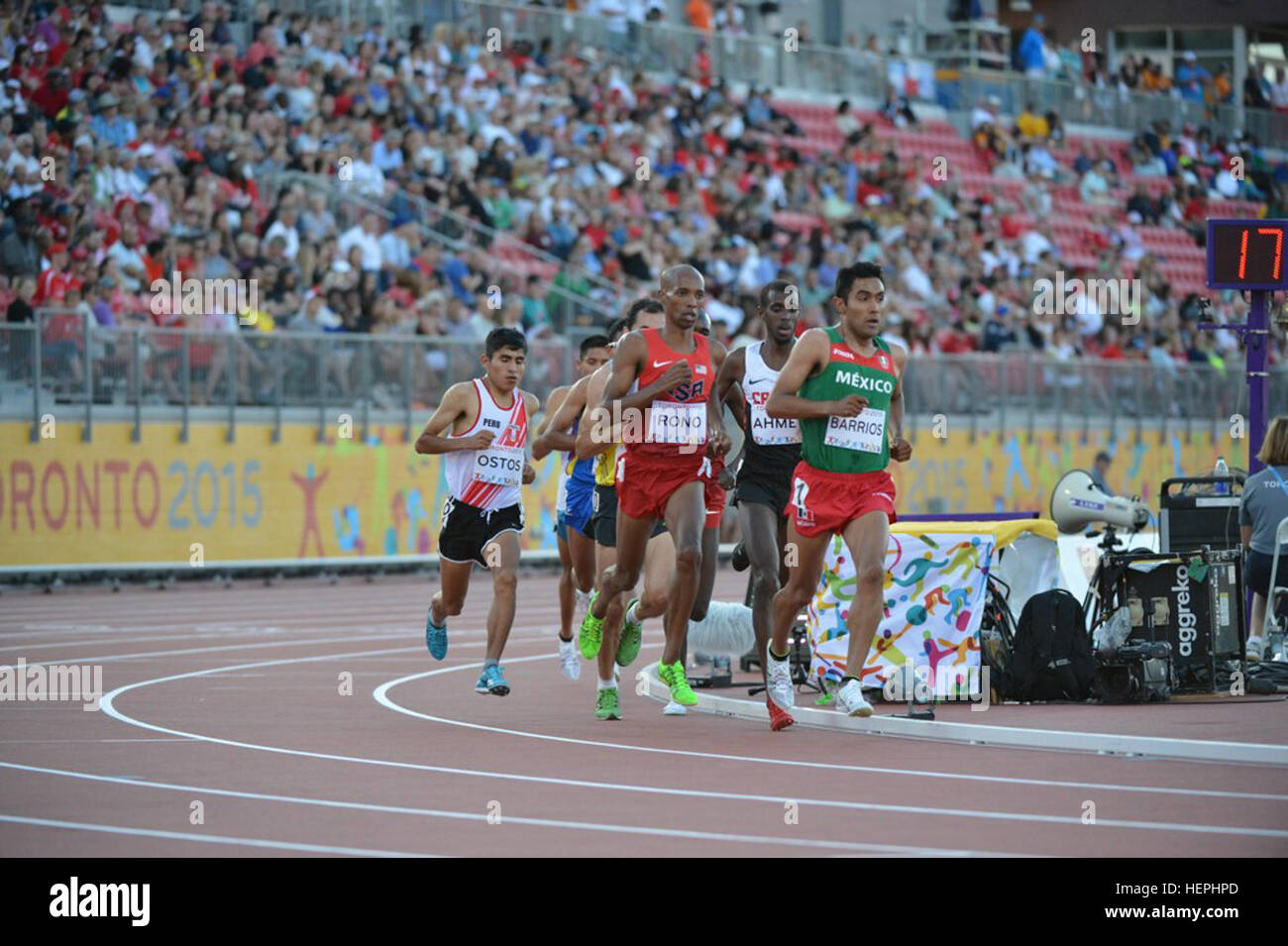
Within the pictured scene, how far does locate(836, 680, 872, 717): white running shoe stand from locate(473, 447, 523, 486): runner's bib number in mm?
2826

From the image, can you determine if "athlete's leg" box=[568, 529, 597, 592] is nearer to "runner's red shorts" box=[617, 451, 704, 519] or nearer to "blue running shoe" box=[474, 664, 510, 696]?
"blue running shoe" box=[474, 664, 510, 696]

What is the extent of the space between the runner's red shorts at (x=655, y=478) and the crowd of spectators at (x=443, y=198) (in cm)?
1290

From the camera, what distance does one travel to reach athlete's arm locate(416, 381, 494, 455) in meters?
13.9

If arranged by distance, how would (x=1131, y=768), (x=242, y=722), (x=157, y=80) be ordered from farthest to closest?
(x=157, y=80)
(x=242, y=722)
(x=1131, y=768)

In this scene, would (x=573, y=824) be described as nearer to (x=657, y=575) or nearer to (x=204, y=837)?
(x=204, y=837)

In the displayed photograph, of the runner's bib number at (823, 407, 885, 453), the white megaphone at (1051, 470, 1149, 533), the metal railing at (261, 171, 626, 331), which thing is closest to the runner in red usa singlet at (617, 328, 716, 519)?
the runner's bib number at (823, 407, 885, 453)

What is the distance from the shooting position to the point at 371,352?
88.3ft

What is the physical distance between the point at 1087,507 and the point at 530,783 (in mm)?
5546

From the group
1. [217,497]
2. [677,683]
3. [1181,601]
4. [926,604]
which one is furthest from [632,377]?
[217,497]

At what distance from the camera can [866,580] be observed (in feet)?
40.2
